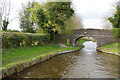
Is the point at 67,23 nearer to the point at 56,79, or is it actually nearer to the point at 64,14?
the point at 64,14

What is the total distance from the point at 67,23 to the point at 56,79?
2157cm

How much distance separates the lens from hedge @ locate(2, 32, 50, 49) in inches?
472

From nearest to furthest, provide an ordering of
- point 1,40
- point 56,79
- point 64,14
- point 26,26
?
point 56,79
point 1,40
point 64,14
point 26,26

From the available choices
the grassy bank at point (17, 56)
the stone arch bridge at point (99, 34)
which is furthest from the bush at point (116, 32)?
the grassy bank at point (17, 56)

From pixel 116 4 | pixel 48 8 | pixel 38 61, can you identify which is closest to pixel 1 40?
pixel 38 61

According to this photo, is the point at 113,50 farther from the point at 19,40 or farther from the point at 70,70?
the point at 19,40

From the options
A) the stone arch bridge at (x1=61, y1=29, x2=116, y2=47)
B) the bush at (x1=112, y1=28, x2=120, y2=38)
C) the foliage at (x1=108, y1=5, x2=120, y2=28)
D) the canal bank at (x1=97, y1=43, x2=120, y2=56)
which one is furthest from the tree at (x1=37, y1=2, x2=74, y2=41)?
the foliage at (x1=108, y1=5, x2=120, y2=28)

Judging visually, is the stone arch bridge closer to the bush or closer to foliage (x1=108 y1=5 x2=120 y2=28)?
the bush

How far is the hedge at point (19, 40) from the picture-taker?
39.4 feet

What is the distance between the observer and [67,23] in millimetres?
27984

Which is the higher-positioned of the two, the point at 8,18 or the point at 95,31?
the point at 8,18

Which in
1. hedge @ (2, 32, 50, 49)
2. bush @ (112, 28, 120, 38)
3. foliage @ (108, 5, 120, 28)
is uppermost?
foliage @ (108, 5, 120, 28)

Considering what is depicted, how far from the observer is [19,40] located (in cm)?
1483

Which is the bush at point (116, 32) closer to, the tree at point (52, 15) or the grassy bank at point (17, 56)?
the tree at point (52, 15)
